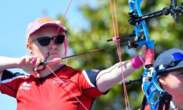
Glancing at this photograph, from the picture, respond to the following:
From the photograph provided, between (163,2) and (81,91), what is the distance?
4.68 meters

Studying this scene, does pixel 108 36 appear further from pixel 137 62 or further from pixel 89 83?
pixel 137 62

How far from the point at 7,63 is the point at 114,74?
61 centimetres

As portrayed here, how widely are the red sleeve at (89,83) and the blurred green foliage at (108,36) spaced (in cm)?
420

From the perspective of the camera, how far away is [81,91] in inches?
188

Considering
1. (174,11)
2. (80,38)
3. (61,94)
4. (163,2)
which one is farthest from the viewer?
(80,38)

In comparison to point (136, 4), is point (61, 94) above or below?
below

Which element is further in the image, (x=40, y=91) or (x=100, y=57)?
(x=100, y=57)

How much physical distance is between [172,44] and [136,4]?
4.72 m

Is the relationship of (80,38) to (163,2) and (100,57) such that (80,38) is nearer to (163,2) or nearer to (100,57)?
(100,57)

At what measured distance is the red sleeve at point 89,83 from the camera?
4.74 metres

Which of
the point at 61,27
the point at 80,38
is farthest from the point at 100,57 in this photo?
the point at 61,27

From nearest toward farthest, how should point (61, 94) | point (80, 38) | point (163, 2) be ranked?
point (61, 94) < point (163, 2) < point (80, 38)

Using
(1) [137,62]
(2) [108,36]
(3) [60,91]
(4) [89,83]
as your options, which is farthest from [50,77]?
(2) [108,36]

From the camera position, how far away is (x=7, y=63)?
15.9 feet
